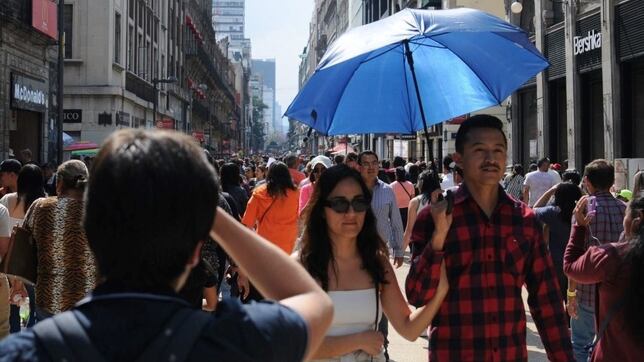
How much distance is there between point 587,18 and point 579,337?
1778 centimetres

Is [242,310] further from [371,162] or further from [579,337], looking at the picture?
[371,162]

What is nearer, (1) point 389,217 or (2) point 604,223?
(2) point 604,223

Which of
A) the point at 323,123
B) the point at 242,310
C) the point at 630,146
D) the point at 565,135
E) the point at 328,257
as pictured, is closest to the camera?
the point at 242,310

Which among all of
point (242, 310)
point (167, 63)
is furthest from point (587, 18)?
point (167, 63)

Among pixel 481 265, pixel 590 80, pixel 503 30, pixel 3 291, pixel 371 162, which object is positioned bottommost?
pixel 3 291

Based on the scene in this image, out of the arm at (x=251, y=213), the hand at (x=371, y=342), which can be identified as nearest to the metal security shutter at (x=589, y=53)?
the arm at (x=251, y=213)

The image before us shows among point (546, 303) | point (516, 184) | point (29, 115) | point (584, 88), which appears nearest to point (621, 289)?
point (546, 303)

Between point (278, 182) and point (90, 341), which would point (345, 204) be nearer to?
point (90, 341)

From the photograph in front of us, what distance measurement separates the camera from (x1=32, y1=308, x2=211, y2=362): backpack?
1.46 m

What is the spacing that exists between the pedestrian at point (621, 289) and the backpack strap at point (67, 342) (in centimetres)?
256

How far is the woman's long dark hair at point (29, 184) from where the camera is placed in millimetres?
7023

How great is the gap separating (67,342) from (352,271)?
228cm

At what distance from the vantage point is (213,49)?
8581 cm

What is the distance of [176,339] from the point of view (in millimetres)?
1501
